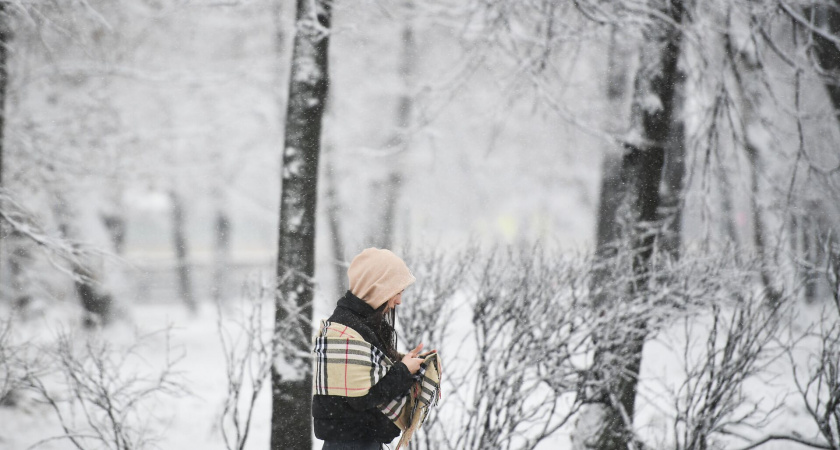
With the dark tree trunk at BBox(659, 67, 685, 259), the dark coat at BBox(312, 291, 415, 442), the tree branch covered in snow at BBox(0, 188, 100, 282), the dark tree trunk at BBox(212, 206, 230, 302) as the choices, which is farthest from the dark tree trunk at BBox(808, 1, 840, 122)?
the dark tree trunk at BBox(212, 206, 230, 302)

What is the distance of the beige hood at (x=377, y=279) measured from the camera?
2682 mm

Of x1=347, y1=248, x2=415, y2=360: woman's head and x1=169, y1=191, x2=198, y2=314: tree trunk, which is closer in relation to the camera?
x1=347, y1=248, x2=415, y2=360: woman's head

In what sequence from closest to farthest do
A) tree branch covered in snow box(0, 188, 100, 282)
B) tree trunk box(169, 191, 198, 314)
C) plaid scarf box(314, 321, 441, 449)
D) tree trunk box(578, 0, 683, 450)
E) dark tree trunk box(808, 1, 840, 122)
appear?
plaid scarf box(314, 321, 441, 449) → tree branch covered in snow box(0, 188, 100, 282) → tree trunk box(578, 0, 683, 450) → dark tree trunk box(808, 1, 840, 122) → tree trunk box(169, 191, 198, 314)

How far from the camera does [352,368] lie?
257 centimetres

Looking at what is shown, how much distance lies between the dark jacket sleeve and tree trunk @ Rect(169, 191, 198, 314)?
1361 centimetres

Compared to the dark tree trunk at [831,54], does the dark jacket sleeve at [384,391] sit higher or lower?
lower

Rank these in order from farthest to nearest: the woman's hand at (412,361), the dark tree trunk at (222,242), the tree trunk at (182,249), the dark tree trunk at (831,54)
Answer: the dark tree trunk at (222,242) → the tree trunk at (182,249) → the dark tree trunk at (831,54) → the woman's hand at (412,361)

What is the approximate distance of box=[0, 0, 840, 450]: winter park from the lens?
14.0 ft

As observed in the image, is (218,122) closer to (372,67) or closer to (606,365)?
(372,67)

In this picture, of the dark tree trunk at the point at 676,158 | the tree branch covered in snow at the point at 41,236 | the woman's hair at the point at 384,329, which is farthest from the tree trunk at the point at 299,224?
the dark tree trunk at the point at 676,158

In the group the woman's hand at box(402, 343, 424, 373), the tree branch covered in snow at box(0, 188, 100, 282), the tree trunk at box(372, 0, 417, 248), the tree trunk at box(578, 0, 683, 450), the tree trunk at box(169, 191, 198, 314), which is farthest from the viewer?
the tree trunk at box(169, 191, 198, 314)

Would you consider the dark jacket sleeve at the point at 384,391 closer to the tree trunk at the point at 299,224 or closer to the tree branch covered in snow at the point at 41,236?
the tree trunk at the point at 299,224

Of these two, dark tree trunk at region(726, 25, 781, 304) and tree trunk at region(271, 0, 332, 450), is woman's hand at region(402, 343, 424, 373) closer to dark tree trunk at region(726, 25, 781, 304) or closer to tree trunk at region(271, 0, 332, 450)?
tree trunk at region(271, 0, 332, 450)

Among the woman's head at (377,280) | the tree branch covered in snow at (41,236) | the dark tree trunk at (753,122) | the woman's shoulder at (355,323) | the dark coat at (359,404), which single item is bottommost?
the dark coat at (359,404)
